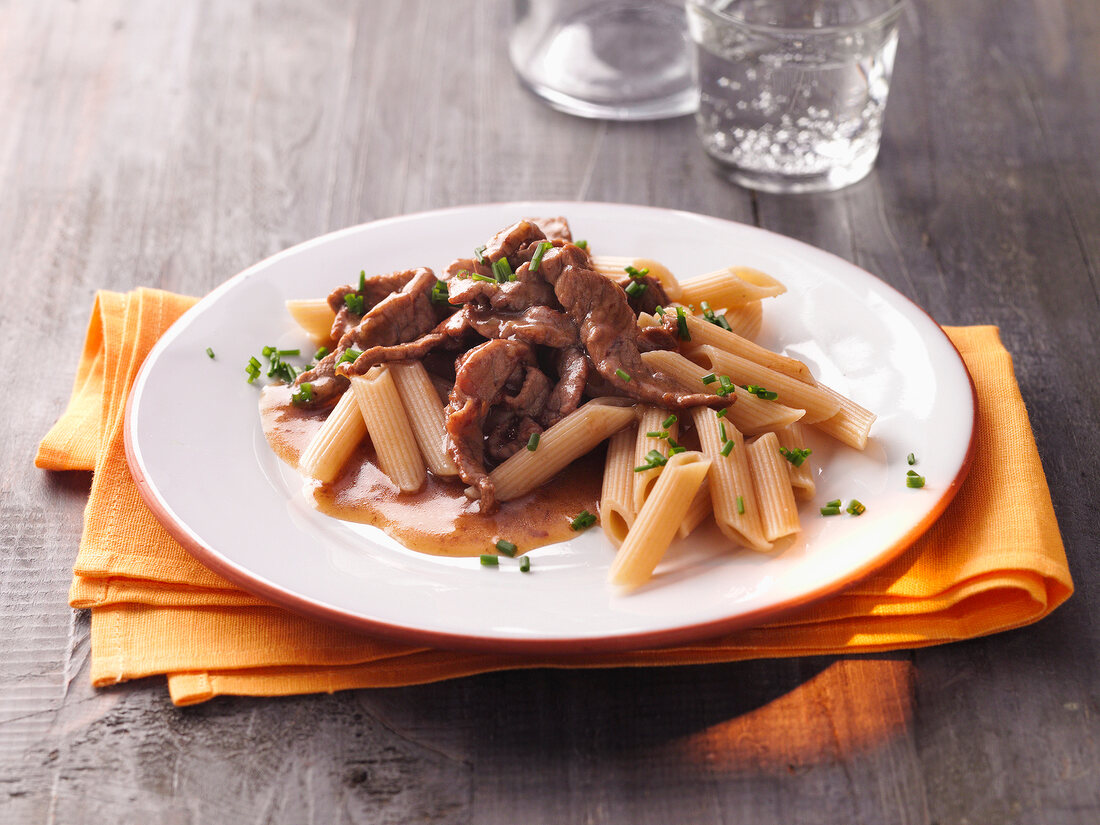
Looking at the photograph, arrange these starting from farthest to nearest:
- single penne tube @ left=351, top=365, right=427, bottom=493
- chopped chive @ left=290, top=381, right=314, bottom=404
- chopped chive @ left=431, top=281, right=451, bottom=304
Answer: chopped chive @ left=431, top=281, right=451, bottom=304, chopped chive @ left=290, top=381, right=314, bottom=404, single penne tube @ left=351, top=365, right=427, bottom=493

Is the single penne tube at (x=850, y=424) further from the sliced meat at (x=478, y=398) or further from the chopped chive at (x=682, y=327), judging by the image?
the sliced meat at (x=478, y=398)

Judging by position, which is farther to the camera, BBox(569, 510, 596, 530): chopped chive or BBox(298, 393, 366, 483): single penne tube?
BBox(298, 393, 366, 483): single penne tube

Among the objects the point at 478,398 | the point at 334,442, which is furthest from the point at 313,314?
the point at 478,398

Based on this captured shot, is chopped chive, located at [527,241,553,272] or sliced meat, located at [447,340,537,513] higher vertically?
chopped chive, located at [527,241,553,272]

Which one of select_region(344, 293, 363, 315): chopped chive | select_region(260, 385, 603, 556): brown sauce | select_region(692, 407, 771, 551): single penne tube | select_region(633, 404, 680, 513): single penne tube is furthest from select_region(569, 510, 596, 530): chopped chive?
select_region(344, 293, 363, 315): chopped chive

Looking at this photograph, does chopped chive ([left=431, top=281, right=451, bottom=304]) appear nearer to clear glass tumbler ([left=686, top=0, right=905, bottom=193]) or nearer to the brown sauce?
the brown sauce

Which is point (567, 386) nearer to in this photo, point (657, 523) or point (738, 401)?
point (738, 401)
